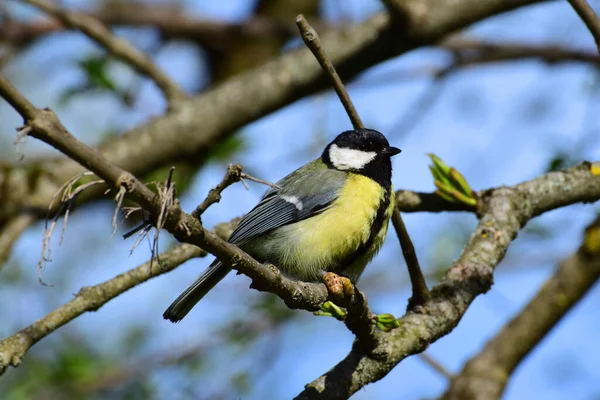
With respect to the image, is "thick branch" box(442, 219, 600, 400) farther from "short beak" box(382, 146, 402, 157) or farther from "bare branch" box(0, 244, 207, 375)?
"bare branch" box(0, 244, 207, 375)

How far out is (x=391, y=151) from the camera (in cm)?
346

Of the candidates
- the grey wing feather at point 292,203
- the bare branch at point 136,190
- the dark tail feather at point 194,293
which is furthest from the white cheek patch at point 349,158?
the bare branch at point 136,190

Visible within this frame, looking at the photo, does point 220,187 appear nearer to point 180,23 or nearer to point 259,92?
point 259,92

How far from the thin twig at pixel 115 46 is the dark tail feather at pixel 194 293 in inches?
74.9

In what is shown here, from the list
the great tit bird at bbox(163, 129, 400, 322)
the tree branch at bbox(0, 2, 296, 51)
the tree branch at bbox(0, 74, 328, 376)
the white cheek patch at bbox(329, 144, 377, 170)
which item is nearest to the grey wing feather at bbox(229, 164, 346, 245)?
the great tit bird at bbox(163, 129, 400, 322)

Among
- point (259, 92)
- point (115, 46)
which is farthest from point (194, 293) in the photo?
point (115, 46)

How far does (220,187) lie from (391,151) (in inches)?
75.2

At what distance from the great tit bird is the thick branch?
798 mm

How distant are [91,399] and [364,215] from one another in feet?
9.60

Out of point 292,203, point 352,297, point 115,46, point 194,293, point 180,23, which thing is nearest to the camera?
point 352,297

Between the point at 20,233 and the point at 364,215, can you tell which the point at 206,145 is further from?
the point at 364,215

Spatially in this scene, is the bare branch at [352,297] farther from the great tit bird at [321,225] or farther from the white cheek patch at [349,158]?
the white cheek patch at [349,158]

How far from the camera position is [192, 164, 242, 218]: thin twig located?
5.37 feet

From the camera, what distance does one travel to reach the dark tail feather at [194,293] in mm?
2459
